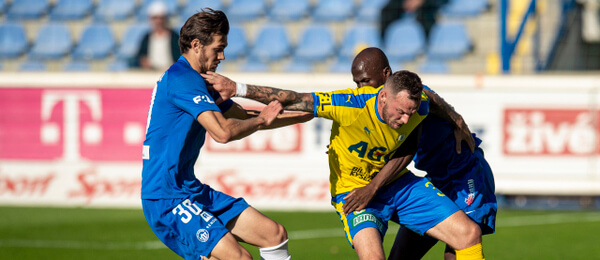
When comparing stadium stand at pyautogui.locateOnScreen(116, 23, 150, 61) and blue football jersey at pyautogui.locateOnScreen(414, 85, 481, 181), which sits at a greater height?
stadium stand at pyautogui.locateOnScreen(116, 23, 150, 61)

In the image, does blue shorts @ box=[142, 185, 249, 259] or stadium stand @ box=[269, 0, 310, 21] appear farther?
stadium stand @ box=[269, 0, 310, 21]

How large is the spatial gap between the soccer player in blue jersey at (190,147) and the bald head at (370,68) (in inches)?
34.1

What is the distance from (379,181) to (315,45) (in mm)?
9405

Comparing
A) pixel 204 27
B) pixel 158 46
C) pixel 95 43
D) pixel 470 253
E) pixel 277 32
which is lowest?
pixel 470 253

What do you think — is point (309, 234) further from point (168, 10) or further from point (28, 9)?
point (28, 9)

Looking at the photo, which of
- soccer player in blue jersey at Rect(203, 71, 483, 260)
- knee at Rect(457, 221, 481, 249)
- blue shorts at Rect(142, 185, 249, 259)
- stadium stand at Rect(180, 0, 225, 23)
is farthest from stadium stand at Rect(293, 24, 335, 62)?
blue shorts at Rect(142, 185, 249, 259)

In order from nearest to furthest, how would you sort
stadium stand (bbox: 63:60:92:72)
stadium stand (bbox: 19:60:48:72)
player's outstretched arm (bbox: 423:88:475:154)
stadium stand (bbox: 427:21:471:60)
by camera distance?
player's outstretched arm (bbox: 423:88:475:154) → stadium stand (bbox: 63:60:92:72) → stadium stand (bbox: 19:60:48:72) → stadium stand (bbox: 427:21:471:60)

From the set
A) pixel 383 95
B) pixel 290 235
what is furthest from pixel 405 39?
pixel 383 95

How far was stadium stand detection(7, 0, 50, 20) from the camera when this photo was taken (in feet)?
47.4

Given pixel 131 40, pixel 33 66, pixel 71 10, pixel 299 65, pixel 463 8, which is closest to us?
pixel 33 66

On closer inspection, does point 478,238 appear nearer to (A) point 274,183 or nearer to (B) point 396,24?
(A) point 274,183

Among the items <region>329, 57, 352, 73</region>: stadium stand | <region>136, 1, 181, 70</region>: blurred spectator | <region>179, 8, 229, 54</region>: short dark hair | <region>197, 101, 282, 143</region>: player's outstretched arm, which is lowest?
<region>197, 101, 282, 143</region>: player's outstretched arm

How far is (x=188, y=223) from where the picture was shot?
15.3ft

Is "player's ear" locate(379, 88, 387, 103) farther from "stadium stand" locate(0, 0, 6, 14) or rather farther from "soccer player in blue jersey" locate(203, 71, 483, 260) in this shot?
"stadium stand" locate(0, 0, 6, 14)
